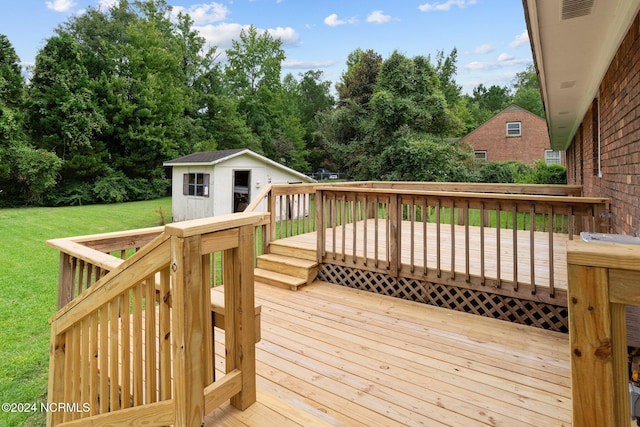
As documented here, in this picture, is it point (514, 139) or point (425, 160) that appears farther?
point (514, 139)

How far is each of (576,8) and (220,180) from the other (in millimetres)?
12637

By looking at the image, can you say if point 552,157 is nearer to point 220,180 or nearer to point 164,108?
point 220,180

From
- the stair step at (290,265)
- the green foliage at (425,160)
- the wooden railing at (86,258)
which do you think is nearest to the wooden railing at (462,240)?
the stair step at (290,265)

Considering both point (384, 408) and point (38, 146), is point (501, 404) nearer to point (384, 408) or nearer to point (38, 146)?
point (384, 408)

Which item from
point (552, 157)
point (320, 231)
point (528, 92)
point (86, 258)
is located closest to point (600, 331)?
A: point (86, 258)

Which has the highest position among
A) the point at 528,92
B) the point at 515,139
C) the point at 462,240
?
the point at 528,92

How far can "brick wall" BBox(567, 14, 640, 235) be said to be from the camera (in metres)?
2.90

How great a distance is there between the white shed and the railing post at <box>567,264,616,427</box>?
1358 centimetres

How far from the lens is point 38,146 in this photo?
62.7ft

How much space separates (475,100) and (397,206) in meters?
47.9

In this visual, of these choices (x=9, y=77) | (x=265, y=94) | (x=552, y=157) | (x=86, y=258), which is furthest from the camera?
(x=265, y=94)

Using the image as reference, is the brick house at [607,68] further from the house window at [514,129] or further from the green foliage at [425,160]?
the house window at [514,129]

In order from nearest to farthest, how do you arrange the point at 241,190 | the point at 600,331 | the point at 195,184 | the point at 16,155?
the point at 600,331, the point at 195,184, the point at 241,190, the point at 16,155

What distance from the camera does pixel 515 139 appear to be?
22.5 metres
